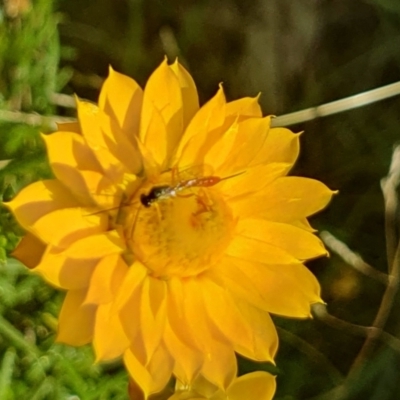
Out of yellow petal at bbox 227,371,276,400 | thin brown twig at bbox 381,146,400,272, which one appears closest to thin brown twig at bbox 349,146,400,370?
thin brown twig at bbox 381,146,400,272

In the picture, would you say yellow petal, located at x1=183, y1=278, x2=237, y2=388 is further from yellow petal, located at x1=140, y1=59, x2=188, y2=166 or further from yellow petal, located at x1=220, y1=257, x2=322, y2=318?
yellow petal, located at x1=140, y1=59, x2=188, y2=166

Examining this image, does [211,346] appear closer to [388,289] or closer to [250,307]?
[250,307]

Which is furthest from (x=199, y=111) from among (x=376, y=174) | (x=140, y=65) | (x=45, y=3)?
(x=376, y=174)

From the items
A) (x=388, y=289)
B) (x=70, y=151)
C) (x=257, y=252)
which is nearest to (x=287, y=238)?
(x=257, y=252)

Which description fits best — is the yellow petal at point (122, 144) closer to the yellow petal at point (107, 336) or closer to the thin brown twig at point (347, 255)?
the yellow petal at point (107, 336)

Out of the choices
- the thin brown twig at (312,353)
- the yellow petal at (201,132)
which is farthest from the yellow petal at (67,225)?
the thin brown twig at (312,353)

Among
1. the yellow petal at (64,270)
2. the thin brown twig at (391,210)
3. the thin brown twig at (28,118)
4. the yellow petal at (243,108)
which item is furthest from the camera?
the thin brown twig at (391,210)
